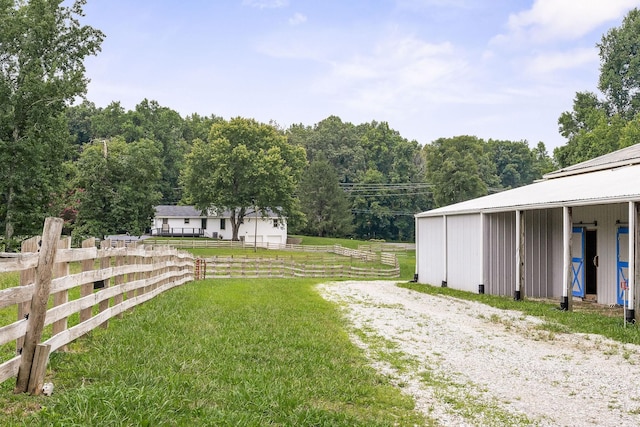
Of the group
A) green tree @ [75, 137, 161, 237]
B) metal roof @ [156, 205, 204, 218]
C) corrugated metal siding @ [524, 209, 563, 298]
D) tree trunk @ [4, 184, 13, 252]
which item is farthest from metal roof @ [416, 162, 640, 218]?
metal roof @ [156, 205, 204, 218]

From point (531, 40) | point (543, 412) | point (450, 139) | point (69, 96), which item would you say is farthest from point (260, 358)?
point (450, 139)

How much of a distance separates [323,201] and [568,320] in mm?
58022

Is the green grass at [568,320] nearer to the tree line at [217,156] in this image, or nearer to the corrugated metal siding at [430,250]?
the corrugated metal siding at [430,250]

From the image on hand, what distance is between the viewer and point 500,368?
6.64 meters

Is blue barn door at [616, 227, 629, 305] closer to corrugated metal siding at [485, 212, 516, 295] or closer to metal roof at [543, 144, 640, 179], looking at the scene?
corrugated metal siding at [485, 212, 516, 295]

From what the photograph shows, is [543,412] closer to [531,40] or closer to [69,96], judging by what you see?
[69,96]

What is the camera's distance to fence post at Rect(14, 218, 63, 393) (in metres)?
4.18

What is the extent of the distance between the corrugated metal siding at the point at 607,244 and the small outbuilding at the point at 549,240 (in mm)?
25

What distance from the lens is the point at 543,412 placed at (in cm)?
491

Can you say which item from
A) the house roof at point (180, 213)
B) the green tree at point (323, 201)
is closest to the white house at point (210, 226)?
the house roof at point (180, 213)

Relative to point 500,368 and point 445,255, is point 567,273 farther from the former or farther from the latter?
point 500,368

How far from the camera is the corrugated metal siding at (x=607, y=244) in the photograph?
13867 mm

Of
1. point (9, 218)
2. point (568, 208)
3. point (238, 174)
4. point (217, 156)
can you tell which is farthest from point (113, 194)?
point (568, 208)

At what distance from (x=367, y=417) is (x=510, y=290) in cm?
1295
